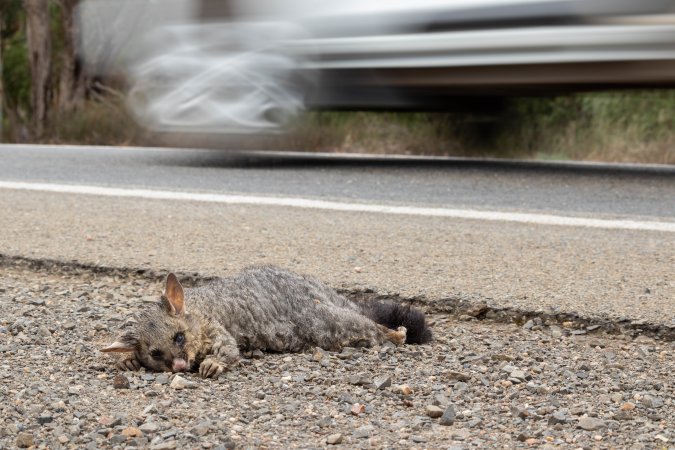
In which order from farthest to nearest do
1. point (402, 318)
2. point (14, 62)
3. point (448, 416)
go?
point (14, 62), point (402, 318), point (448, 416)

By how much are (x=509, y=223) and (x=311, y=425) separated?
2.93 meters

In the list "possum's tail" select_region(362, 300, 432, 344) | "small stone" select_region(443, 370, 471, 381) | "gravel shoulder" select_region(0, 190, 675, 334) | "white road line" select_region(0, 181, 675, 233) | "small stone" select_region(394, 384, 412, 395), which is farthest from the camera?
"white road line" select_region(0, 181, 675, 233)

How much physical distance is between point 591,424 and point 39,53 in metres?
16.2

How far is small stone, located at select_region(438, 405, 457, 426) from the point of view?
2768 mm

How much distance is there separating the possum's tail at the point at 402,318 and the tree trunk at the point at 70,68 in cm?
1524

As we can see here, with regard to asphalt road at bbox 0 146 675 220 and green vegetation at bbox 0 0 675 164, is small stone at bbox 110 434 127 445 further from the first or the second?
green vegetation at bbox 0 0 675 164

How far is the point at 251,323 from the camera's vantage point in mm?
3395

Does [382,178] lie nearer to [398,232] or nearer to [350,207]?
[350,207]

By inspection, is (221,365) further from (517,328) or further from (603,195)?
(603,195)

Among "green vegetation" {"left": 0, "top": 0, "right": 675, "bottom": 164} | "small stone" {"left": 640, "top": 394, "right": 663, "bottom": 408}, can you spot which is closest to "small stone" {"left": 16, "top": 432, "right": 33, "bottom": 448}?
"small stone" {"left": 640, "top": 394, "right": 663, "bottom": 408}

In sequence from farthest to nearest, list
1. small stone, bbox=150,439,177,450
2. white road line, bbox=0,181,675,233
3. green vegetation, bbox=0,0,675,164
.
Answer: green vegetation, bbox=0,0,675,164 → white road line, bbox=0,181,675,233 → small stone, bbox=150,439,177,450

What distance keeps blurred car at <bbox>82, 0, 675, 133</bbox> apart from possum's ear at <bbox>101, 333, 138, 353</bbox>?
473cm

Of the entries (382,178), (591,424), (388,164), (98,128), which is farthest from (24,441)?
(98,128)

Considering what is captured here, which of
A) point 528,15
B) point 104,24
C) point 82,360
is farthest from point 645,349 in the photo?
point 104,24
